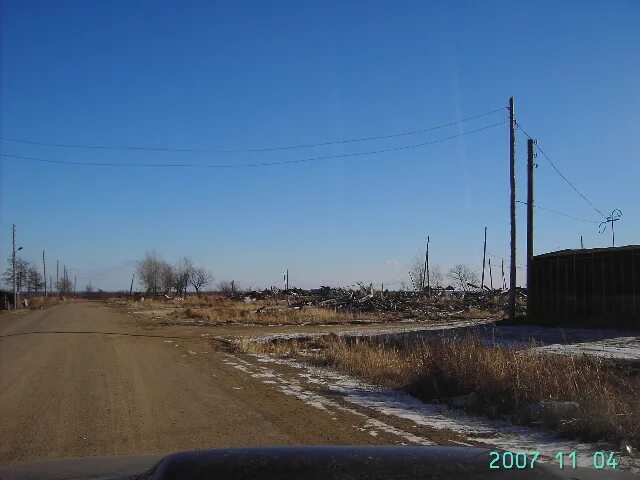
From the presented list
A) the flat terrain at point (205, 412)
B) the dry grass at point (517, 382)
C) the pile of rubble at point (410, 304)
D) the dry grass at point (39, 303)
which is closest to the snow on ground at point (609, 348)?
the dry grass at point (517, 382)

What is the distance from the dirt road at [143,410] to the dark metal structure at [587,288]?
63.6 ft

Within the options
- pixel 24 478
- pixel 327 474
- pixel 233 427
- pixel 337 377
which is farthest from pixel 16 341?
pixel 327 474

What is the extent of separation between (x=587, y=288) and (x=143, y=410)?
25.6m

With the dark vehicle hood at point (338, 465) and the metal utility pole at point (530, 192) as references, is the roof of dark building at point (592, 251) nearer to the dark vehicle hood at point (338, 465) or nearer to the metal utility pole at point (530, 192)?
the metal utility pole at point (530, 192)

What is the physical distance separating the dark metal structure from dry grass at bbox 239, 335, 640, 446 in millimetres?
16659

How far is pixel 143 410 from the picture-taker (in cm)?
992

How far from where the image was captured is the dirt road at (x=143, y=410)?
7.54 m

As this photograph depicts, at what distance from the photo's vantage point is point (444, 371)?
37.2ft

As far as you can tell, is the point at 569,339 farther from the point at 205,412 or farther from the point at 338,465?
the point at 338,465

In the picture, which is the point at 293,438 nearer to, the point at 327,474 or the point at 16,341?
the point at 327,474

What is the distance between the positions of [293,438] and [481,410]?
338 cm

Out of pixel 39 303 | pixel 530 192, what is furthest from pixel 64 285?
pixel 530 192

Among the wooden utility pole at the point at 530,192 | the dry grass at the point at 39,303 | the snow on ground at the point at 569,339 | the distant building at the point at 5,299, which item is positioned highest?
the wooden utility pole at the point at 530,192

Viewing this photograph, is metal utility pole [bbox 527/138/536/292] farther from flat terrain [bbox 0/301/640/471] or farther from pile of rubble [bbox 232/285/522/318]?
pile of rubble [bbox 232/285/522/318]
